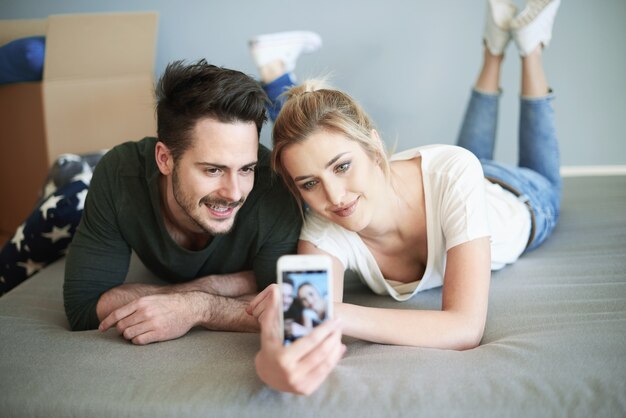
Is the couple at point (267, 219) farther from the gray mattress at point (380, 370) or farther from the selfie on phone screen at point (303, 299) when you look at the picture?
the selfie on phone screen at point (303, 299)

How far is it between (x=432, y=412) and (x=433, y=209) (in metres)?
0.51

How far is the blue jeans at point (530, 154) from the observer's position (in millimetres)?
1705

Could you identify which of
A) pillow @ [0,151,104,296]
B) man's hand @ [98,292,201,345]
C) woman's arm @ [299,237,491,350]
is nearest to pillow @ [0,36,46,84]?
pillow @ [0,151,104,296]

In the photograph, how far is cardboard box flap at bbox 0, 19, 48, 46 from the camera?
8.63ft

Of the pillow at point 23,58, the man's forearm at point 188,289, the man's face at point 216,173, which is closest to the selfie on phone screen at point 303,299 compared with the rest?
the man's face at point 216,173

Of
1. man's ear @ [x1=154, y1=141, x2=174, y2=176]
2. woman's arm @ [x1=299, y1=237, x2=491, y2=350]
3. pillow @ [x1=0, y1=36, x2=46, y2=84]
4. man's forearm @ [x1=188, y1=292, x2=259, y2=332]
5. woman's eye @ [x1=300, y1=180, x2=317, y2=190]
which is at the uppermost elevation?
pillow @ [x1=0, y1=36, x2=46, y2=84]

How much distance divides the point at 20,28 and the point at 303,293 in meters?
2.41

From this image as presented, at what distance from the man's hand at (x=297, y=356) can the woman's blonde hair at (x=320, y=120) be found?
426mm

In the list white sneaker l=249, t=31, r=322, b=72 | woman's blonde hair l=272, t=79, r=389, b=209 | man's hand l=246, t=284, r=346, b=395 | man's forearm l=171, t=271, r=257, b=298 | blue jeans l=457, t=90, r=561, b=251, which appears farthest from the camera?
white sneaker l=249, t=31, r=322, b=72

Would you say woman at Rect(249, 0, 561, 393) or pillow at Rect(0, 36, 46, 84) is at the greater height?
pillow at Rect(0, 36, 46, 84)

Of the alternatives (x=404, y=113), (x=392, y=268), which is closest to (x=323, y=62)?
(x=404, y=113)

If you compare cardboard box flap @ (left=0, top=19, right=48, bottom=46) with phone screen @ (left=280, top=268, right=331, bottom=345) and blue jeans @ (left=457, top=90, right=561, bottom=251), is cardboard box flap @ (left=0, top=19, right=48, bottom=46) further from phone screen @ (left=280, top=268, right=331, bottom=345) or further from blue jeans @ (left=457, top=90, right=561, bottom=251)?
phone screen @ (left=280, top=268, right=331, bottom=345)

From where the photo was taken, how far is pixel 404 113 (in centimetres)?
251

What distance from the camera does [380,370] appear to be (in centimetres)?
103
